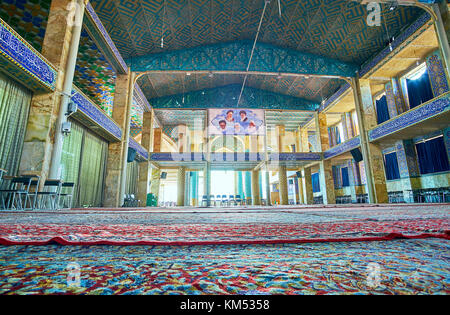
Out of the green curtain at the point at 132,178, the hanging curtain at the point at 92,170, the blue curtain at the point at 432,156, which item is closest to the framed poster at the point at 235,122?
the green curtain at the point at 132,178

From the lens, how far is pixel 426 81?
870 centimetres

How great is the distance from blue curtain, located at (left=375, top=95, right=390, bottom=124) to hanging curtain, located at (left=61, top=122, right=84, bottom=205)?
11861 millimetres

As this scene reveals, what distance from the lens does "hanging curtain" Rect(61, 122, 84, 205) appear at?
616 cm

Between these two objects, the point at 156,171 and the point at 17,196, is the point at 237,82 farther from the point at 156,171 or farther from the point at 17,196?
the point at 17,196

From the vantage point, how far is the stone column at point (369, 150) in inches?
347

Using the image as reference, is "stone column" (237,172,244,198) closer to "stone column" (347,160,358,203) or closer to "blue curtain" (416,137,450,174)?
"stone column" (347,160,358,203)

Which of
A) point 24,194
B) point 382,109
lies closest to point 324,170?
point 382,109

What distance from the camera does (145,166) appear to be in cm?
1182

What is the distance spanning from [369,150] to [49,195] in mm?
10125

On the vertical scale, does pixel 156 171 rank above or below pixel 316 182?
above

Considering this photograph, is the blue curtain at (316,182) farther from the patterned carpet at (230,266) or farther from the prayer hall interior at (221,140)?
the patterned carpet at (230,266)

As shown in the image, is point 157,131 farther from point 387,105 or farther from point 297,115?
point 387,105

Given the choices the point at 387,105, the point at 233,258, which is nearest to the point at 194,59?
the point at 387,105

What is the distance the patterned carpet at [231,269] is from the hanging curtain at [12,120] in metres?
5.02
